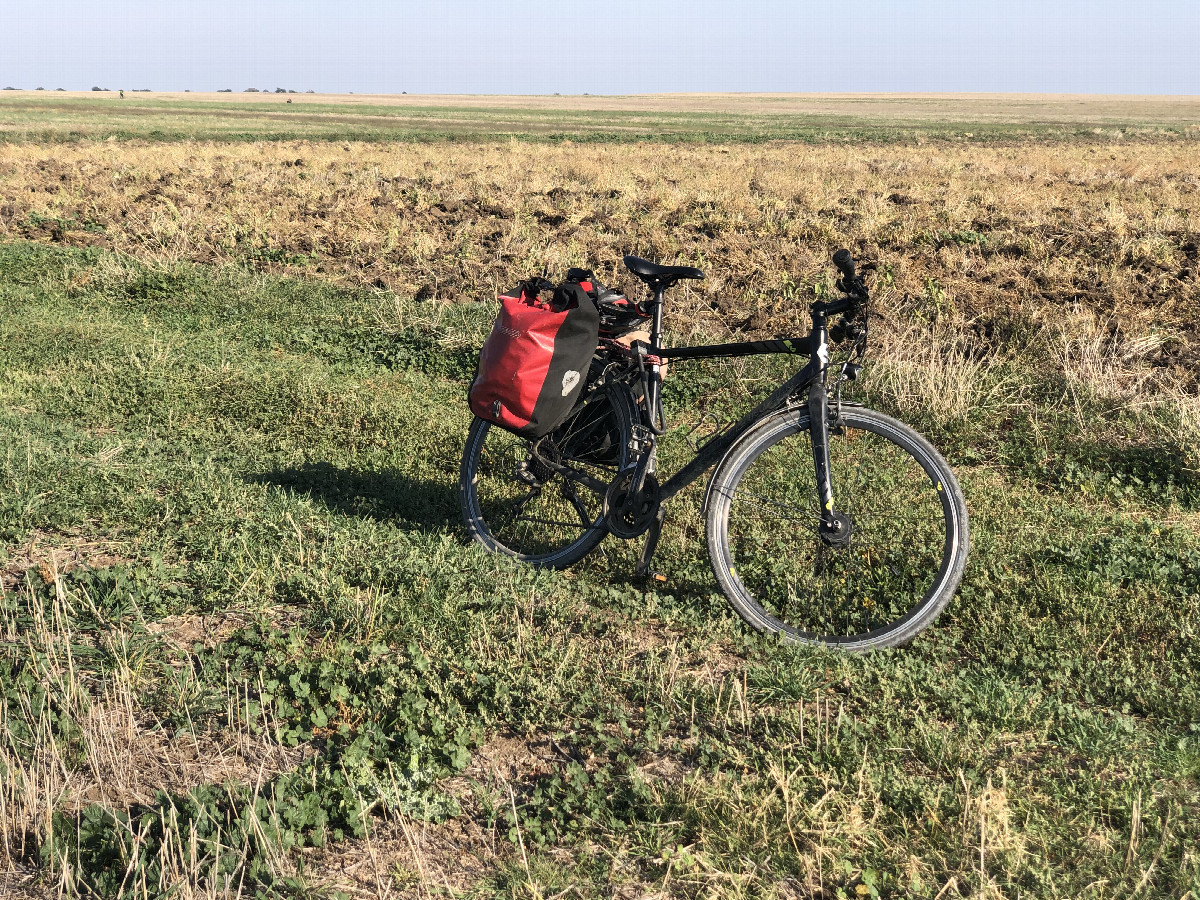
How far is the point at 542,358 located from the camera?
4895 mm

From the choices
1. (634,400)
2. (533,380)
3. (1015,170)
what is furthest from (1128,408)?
(1015,170)

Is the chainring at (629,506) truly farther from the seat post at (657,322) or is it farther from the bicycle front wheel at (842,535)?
the seat post at (657,322)

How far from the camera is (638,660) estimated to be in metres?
4.38

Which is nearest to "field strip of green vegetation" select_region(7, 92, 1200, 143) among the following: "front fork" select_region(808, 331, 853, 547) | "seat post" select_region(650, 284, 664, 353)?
"seat post" select_region(650, 284, 664, 353)

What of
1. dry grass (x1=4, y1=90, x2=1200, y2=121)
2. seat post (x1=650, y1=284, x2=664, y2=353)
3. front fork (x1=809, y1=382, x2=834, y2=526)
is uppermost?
dry grass (x1=4, y1=90, x2=1200, y2=121)

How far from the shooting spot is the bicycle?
173 inches

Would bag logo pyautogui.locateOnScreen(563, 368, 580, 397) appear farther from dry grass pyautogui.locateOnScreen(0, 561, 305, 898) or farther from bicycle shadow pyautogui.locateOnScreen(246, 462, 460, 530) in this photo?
dry grass pyautogui.locateOnScreen(0, 561, 305, 898)

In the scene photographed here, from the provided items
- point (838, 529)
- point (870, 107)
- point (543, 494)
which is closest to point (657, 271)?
point (838, 529)

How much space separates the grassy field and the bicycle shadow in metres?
0.03

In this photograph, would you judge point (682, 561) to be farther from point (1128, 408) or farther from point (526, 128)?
point (526, 128)

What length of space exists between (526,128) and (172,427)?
69855mm

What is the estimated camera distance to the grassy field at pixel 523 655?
3090 mm

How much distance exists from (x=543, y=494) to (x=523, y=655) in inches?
72.3

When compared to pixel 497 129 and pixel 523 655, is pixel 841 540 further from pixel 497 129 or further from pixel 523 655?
pixel 497 129
